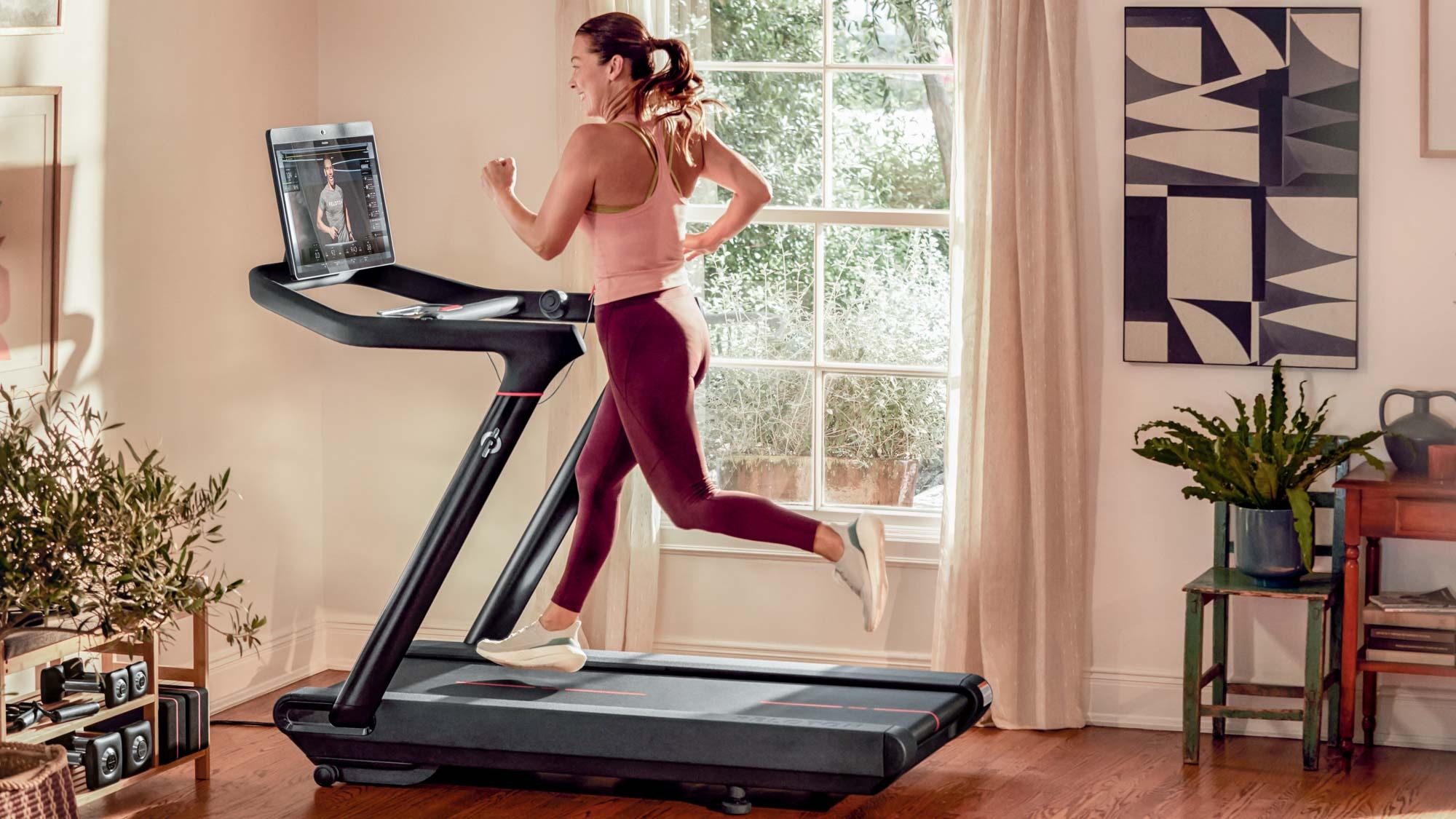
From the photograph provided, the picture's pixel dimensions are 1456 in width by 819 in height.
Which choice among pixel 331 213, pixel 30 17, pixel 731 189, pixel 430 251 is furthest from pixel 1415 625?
pixel 30 17

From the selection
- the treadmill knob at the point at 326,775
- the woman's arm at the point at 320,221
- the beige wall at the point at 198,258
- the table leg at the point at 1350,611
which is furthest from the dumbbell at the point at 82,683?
the table leg at the point at 1350,611

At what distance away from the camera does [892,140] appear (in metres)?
4.50

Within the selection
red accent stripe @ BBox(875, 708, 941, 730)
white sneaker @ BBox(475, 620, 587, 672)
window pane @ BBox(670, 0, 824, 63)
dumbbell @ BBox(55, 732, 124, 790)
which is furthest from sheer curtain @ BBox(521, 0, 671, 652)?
dumbbell @ BBox(55, 732, 124, 790)

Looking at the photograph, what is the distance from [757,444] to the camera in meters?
4.69

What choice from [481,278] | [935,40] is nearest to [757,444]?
[481,278]

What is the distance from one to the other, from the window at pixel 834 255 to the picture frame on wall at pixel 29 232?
1739 millimetres

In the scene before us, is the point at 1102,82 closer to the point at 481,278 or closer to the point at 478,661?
the point at 481,278

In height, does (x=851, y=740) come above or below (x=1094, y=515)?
below

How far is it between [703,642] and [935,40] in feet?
6.09

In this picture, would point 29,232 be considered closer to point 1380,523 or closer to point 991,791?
point 991,791

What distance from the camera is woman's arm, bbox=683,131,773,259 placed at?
3615 millimetres

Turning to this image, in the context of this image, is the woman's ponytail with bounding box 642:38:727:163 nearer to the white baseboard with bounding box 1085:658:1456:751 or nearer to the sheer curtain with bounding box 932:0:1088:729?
the sheer curtain with bounding box 932:0:1088:729

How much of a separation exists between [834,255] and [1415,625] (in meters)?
1.83

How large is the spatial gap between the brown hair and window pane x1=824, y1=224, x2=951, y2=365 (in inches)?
43.7
